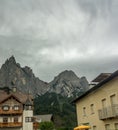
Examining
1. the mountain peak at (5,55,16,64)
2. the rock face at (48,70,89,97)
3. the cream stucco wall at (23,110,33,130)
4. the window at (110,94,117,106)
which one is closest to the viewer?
the window at (110,94,117,106)

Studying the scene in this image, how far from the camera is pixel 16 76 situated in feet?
535

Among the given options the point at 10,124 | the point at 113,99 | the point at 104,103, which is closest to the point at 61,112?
the point at 10,124

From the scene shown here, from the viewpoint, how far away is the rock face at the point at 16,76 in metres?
159

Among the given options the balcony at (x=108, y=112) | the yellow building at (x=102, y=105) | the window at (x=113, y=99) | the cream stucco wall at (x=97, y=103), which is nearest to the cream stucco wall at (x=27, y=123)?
the cream stucco wall at (x=97, y=103)

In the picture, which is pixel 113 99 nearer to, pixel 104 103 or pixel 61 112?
pixel 104 103

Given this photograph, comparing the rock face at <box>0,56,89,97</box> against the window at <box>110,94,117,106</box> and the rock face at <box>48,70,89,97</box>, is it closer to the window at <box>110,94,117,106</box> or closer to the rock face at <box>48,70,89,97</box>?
the rock face at <box>48,70,89,97</box>

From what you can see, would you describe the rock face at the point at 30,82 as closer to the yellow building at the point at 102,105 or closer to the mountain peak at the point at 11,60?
the mountain peak at the point at 11,60

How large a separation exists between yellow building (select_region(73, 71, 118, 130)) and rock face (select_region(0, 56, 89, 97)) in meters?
124

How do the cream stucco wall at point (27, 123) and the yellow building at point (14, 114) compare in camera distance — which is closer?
the yellow building at point (14, 114)

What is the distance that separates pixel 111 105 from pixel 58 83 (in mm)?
170580

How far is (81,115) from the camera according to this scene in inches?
1393

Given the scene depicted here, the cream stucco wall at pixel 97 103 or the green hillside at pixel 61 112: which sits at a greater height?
the green hillside at pixel 61 112

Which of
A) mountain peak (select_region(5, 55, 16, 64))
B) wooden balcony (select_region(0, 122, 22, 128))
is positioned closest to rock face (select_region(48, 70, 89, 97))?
mountain peak (select_region(5, 55, 16, 64))

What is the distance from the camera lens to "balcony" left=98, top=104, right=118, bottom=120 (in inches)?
938
